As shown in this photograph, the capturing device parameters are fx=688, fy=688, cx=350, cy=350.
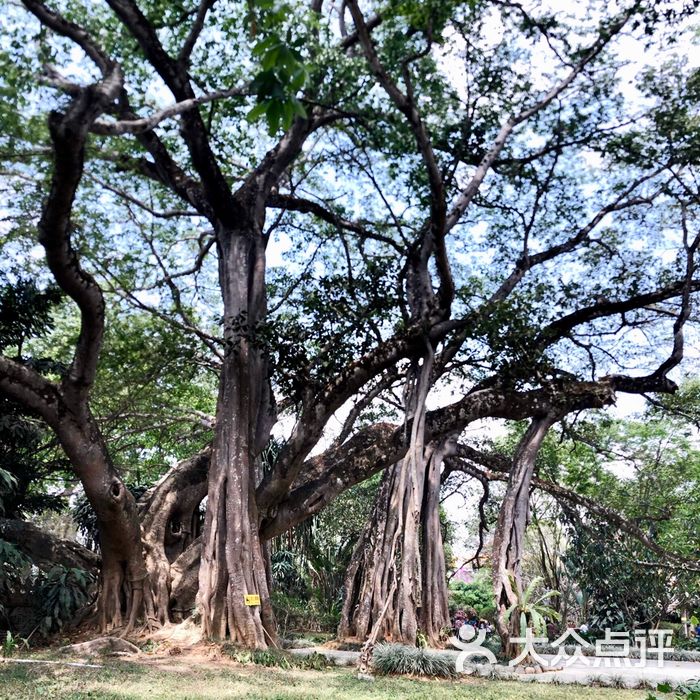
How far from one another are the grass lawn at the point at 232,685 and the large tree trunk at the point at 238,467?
2.67ft

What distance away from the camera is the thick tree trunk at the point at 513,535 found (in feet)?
26.7

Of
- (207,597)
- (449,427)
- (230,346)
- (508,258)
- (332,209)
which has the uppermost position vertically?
(332,209)

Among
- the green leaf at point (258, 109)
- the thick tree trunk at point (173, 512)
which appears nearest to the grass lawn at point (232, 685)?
the thick tree trunk at point (173, 512)

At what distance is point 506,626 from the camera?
26.3 ft

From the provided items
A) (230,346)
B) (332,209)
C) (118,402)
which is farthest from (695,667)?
(118,402)

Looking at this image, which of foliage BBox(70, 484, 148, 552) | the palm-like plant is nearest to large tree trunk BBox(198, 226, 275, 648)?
the palm-like plant

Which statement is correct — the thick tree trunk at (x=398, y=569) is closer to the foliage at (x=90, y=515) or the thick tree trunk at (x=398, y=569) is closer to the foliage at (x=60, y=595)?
the foliage at (x=60, y=595)

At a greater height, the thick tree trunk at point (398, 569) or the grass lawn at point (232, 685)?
the thick tree trunk at point (398, 569)

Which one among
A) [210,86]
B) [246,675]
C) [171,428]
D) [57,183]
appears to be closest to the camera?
[57,183]

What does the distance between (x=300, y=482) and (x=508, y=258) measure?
4.49m

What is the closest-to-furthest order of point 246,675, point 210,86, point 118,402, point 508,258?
Result: point 246,675 → point 210,86 → point 508,258 → point 118,402

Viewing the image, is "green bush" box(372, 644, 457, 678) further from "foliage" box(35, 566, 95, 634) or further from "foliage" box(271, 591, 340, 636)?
"foliage" box(271, 591, 340, 636)

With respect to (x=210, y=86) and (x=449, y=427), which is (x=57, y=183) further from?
(x=449, y=427)

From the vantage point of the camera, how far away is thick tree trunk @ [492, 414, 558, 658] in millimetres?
8133
